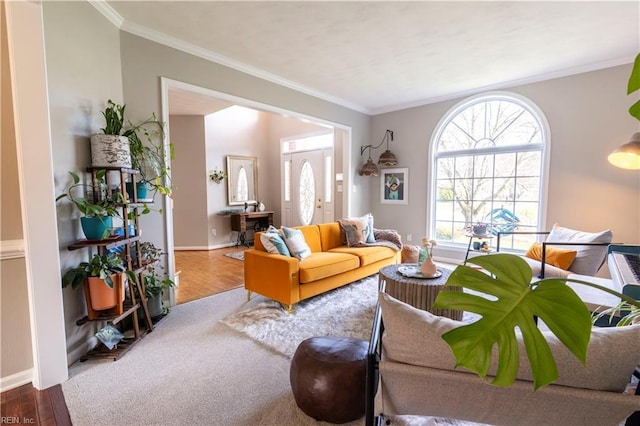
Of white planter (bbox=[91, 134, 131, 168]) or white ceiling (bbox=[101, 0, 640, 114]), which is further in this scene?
white ceiling (bbox=[101, 0, 640, 114])

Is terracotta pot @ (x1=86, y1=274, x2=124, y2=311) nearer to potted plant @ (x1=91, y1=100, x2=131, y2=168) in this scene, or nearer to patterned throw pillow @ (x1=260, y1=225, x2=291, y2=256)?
potted plant @ (x1=91, y1=100, x2=131, y2=168)

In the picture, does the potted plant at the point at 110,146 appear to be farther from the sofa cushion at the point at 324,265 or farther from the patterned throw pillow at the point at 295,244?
the sofa cushion at the point at 324,265

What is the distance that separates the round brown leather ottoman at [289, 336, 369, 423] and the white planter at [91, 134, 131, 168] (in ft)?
6.61

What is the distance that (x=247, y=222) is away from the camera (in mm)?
6520

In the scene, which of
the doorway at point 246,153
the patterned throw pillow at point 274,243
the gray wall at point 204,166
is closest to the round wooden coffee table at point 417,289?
the patterned throw pillow at point 274,243

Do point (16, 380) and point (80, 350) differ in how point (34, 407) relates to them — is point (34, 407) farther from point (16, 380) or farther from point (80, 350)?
point (80, 350)

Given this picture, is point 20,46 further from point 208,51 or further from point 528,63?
point 528,63

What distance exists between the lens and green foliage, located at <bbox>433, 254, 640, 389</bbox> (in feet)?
1.96

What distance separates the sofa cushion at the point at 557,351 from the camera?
0.78 meters

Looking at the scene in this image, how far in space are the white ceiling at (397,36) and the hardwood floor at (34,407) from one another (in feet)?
9.29

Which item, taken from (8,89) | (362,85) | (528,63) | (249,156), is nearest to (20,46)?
(8,89)

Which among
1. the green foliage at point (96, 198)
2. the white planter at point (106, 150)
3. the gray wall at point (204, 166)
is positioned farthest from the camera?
the gray wall at point (204, 166)

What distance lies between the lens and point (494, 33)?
2695 mm

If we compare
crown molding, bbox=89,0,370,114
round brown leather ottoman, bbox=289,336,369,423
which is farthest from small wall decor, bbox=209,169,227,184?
round brown leather ottoman, bbox=289,336,369,423
